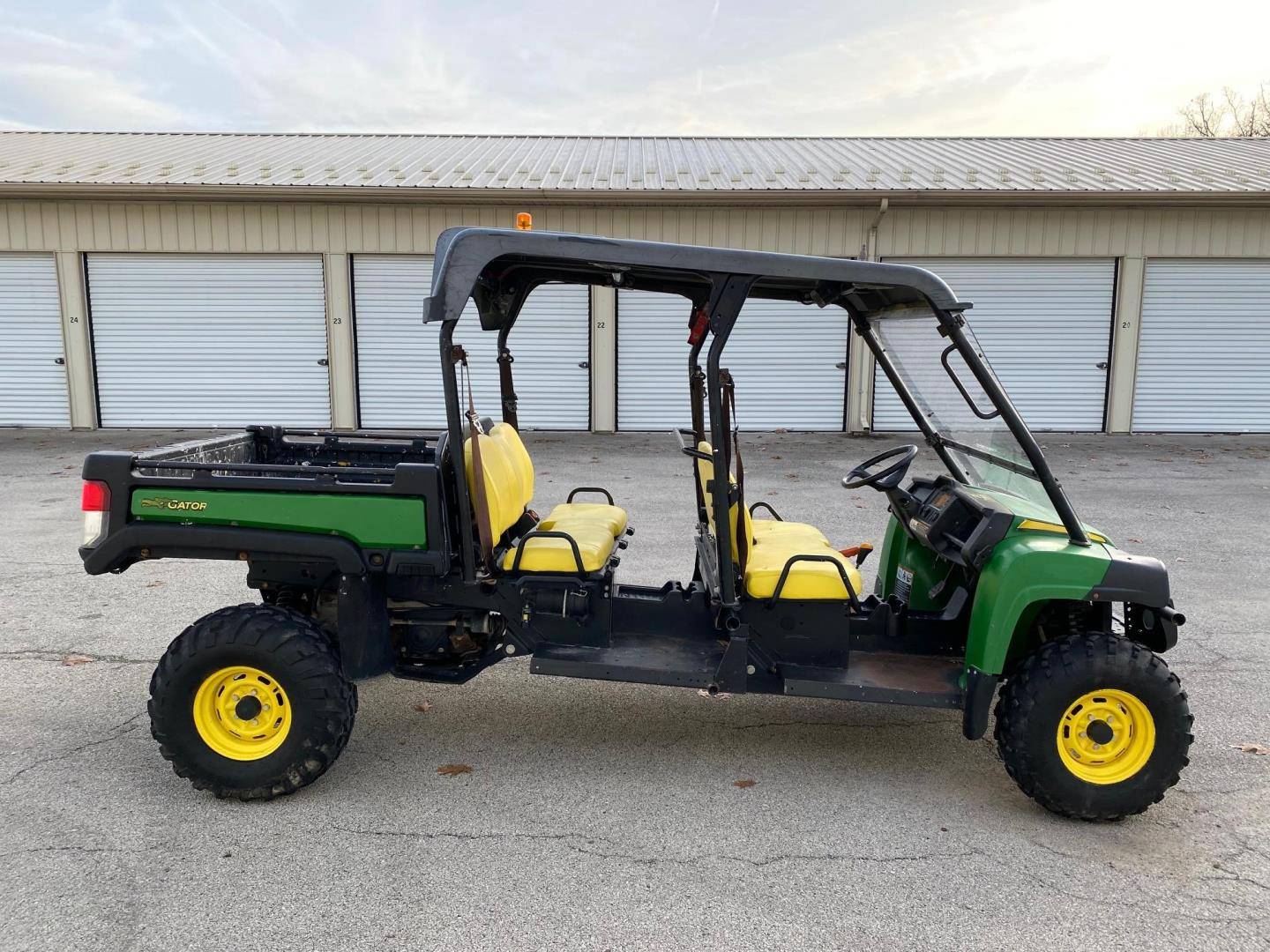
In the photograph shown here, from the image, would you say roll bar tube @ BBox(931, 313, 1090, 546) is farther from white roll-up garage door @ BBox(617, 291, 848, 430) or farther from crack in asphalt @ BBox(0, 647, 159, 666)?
white roll-up garage door @ BBox(617, 291, 848, 430)

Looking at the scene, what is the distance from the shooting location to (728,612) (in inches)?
137

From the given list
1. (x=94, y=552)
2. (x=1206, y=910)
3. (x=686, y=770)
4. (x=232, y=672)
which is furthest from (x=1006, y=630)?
(x=94, y=552)

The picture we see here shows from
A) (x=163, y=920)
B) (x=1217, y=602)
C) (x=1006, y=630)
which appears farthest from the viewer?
(x=1217, y=602)

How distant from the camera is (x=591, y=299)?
45.0 feet

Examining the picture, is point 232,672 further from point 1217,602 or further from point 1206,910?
point 1217,602

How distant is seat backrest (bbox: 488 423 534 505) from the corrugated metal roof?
29.3 feet

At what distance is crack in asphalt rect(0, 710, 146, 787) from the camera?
3.41m

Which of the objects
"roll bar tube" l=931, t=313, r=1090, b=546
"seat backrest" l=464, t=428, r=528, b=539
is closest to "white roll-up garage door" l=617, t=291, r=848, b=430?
"seat backrest" l=464, t=428, r=528, b=539

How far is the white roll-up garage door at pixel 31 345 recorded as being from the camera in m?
13.6

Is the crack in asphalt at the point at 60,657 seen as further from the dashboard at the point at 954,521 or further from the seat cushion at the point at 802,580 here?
the dashboard at the point at 954,521

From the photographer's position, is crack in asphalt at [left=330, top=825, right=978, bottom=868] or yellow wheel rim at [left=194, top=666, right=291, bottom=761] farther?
yellow wheel rim at [left=194, top=666, right=291, bottom=761]

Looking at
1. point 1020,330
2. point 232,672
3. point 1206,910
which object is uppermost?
point 1020,330

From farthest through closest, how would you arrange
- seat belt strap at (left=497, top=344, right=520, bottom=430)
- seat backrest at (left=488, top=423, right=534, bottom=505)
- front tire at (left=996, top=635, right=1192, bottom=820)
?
seat belt strap at (left=497, top=344, right=520, bottom=430)
seat backrest at (left=488, top=423, right=534, bottom=505)
front tire at (left=996, top=635, right=1192, bottom=820)

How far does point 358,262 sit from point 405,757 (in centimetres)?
1130
